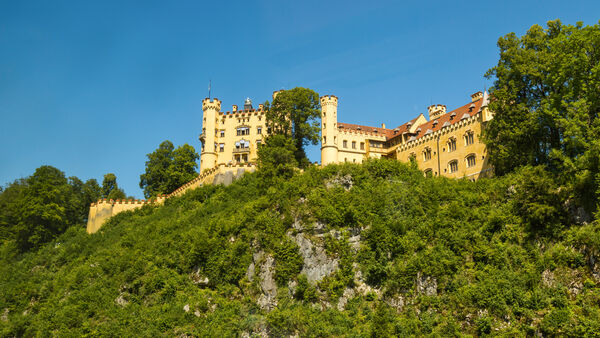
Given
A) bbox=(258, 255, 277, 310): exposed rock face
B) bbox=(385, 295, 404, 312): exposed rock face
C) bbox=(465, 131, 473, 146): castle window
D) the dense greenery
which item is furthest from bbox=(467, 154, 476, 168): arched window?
the dense greenery

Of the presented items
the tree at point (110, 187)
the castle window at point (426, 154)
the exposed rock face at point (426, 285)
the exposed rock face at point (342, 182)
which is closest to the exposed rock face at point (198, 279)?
the exposed rock face at point (342, 182)

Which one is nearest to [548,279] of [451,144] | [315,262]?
[315,262]

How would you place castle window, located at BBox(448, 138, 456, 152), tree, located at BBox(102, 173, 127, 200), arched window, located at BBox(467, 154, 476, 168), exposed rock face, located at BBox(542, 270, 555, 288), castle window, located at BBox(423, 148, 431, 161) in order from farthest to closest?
tree, located at BBox(102, 173, 127, 200) < castle window, located at BBox(423, 148, 431, 161) < castle window, located at BBox(448, 138, 456, 152) < arched window, located at BBox(467, 154, 476, 168) < exposed rock face, located at BBox(542, 270, 555, 288)

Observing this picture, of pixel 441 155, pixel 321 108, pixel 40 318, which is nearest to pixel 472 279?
pixel 441 155

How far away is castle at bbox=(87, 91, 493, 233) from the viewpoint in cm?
5519

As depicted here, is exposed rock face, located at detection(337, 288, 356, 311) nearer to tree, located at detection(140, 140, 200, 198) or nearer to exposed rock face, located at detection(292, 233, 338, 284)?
exposed rock face, located at detection(292, 233, 338, 284)

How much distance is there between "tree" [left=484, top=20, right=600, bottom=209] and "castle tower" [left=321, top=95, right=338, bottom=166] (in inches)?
879

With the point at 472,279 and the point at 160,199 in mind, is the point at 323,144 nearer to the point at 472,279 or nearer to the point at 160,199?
the point at 160,199

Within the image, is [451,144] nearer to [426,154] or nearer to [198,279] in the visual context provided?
[426,154]

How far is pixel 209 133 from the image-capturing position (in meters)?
71.1

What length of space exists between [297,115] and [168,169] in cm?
1945

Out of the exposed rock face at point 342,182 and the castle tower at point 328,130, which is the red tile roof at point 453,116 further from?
the exposed rock face at point 342,182

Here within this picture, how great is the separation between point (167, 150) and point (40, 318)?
1359 inches

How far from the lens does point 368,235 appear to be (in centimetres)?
3881
